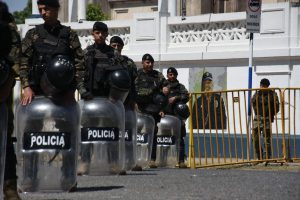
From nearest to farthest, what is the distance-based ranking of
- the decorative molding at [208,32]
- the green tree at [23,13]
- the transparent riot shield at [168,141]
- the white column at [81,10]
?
the transparent riot shield at [168,141], the decorative molding at [208,32], the white column at [81,10], the green tree at [23,13]

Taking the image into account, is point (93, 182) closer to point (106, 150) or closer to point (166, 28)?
point (106, 150)

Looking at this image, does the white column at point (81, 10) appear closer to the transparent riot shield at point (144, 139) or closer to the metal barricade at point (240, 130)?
the metal barricade at point (240, 130)

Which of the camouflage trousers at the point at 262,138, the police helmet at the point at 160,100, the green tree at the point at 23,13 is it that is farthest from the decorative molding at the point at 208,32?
the green tree at the point at 23,13

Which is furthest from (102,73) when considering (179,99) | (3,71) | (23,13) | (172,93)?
(23,13)

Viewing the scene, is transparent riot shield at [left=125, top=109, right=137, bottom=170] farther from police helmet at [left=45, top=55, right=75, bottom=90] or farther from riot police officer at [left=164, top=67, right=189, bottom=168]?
police helmet at [left=45, top=55, right=75, bottom=90]

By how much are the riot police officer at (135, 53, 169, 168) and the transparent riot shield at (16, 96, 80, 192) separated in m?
6.80

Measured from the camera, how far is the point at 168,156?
1830cm

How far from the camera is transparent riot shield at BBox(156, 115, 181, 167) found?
18.2 meters

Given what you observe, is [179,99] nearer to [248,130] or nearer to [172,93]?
[172,93]

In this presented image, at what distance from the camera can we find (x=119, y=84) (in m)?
13.5

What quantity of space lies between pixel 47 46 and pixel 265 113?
329 inches

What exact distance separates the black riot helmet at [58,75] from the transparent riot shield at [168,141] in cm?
794

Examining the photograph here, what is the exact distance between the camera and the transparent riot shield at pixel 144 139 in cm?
1686

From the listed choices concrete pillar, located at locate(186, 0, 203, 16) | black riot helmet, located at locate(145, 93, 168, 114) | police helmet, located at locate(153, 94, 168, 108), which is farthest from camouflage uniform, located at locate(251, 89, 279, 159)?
concrete pillar, located at locate(186, 0, 203, 16)
